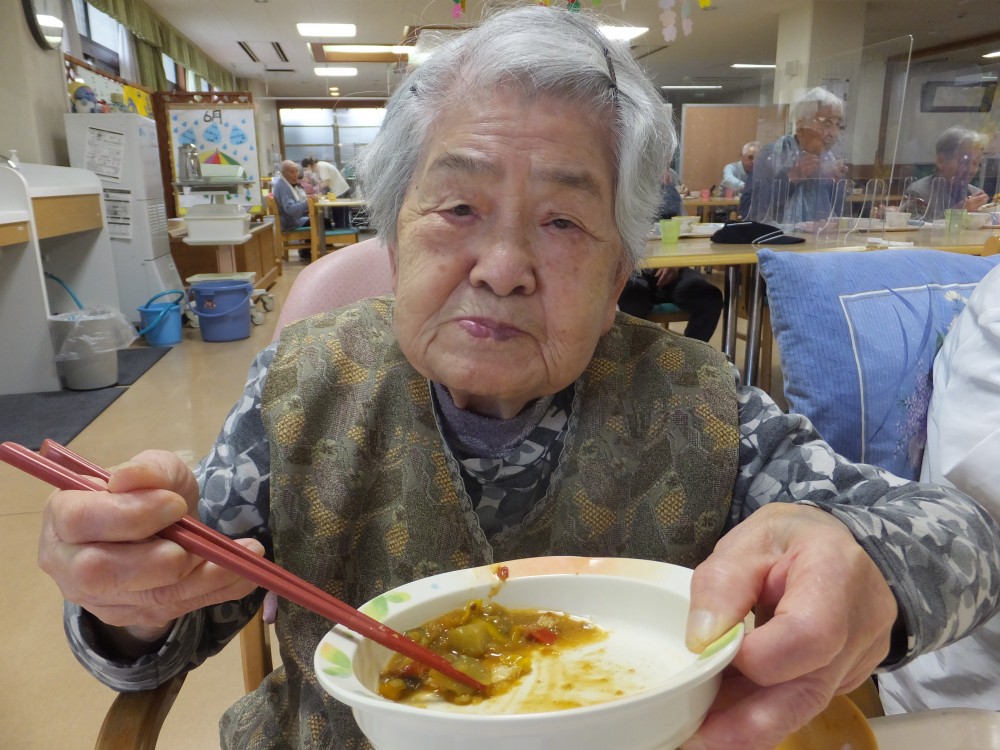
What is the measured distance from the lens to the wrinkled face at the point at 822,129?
14.1 feet

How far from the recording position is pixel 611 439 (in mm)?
997

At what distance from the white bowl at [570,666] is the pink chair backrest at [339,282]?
879 millimetres

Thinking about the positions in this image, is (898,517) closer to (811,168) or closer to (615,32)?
(615,32)

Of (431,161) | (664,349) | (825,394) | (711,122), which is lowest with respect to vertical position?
(825,394)

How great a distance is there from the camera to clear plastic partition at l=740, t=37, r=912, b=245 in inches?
169

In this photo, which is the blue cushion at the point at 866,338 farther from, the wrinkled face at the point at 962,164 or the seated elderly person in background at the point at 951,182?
the wrinkled face at the point at 962,164

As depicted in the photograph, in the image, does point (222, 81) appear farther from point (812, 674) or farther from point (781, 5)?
point (812, 674)

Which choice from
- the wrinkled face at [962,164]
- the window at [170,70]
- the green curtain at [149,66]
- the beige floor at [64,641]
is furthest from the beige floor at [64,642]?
the window at [170,70]

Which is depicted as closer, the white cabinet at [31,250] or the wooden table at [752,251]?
the wooden table at [752,251]

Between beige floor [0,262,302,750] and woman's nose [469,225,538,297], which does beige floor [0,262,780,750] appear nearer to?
beige floor [0,262,302,750]

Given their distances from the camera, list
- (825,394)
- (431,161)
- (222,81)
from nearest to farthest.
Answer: (431,161) < (825,394) < (222,81)

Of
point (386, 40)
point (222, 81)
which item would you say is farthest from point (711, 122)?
point (222, 81)

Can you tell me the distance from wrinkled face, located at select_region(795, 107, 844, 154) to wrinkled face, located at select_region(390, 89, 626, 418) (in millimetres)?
3991

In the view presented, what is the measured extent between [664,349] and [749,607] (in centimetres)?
56
